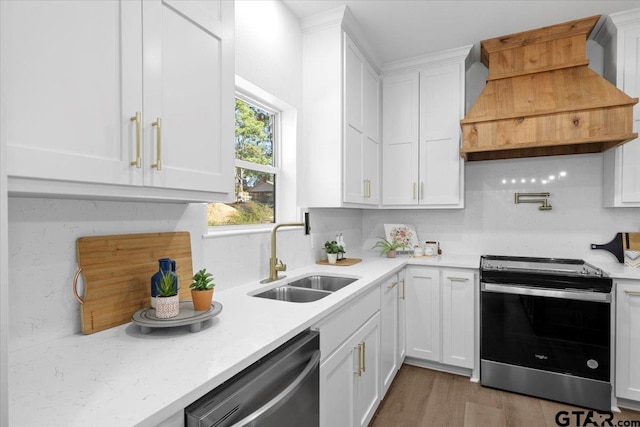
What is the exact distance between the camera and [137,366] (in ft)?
2.97

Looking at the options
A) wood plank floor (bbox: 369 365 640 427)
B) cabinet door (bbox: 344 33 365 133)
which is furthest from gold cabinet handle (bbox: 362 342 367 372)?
cabinet door (bbox: 344 33 365 133)

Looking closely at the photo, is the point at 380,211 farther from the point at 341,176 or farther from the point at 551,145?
the point at 551,145

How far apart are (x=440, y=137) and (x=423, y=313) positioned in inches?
59.2

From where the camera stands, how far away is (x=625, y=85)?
7.94 feet

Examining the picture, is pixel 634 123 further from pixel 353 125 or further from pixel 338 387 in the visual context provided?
pixel 338 387

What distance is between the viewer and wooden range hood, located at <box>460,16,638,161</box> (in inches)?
90.3

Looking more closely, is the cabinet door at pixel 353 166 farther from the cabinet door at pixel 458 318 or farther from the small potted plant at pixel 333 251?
the cabinet door at pixel 458 318

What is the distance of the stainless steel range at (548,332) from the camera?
2199mm

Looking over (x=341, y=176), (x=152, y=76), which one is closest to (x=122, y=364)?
(x=152, y=76)

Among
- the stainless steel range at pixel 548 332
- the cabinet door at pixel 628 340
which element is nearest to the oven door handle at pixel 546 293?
the stainless steel range at pixel 548 332

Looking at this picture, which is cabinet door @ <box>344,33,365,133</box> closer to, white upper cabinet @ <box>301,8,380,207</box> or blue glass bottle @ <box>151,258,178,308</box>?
white upper cabinet @ <box>301,8,380,207</box>

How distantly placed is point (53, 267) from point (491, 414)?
249 cm

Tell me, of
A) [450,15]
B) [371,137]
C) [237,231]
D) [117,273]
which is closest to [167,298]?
[117,273]

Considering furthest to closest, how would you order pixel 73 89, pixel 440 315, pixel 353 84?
pixel 440 315, pixel 353 84, pixel 73 89
